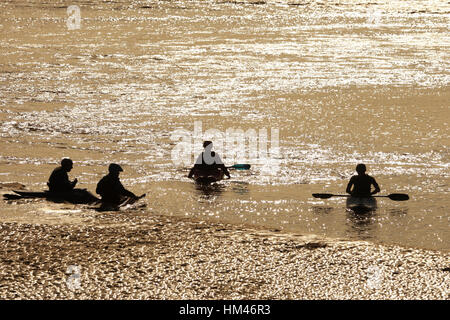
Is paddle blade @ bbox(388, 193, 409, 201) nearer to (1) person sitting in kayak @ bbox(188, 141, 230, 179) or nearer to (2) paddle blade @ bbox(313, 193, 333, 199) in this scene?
(2) paddle blade @ bbox(313, 193, 333, 199)

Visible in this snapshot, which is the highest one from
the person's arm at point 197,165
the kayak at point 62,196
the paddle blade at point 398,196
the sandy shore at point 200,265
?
the person's arm at point 197,165

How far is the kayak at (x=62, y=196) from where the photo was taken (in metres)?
16.3

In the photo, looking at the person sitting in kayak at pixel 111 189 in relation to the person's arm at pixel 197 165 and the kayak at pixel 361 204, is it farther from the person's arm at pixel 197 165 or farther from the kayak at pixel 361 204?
the kayak at pixel 361 204

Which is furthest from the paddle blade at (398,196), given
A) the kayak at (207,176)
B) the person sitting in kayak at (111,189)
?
the person sitting in kayak at (111,189)

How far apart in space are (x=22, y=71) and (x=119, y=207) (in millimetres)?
23155

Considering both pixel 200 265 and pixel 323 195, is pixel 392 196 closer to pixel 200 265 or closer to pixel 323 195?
pixel 323 195

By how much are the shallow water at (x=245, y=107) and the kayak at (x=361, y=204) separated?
0.89ft

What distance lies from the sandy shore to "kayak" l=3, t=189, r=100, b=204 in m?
2.28

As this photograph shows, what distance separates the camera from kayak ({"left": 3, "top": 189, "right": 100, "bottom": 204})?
16300 mm

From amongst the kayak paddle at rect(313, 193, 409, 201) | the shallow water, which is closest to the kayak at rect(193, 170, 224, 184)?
the shallow water

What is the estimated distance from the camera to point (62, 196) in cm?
1634

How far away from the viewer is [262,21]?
54469mm

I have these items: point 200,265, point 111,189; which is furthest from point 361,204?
point 200,265
